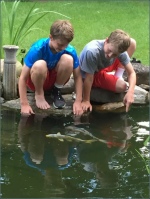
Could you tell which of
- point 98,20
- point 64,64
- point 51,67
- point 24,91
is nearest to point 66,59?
point 64,64

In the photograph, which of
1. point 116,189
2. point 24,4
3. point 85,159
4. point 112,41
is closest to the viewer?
point 116,189

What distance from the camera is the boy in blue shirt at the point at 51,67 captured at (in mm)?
3809

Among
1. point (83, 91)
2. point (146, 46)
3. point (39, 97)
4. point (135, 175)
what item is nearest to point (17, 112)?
point (39, 97)

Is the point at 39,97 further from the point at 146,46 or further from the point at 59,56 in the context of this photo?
the point at 146,46

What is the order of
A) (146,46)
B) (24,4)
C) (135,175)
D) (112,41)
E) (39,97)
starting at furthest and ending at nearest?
(24,4)
(146,46)
(39,97)
(112,41)
(135,175)

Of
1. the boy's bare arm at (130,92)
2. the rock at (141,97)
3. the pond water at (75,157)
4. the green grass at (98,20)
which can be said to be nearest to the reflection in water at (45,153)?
the pond water at (75,157)

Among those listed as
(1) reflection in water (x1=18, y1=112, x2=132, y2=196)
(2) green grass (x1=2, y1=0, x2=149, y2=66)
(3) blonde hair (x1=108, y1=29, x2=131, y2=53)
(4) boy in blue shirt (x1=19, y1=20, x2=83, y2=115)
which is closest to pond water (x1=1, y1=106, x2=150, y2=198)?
(1) reflection in water (x1=18, y1=112, x2=132, y2=196)

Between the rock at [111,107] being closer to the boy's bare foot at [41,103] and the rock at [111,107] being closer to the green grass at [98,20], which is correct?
the boy's bare foot at [41,103]

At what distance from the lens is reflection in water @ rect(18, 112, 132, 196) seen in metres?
2.92

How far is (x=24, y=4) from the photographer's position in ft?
25.9

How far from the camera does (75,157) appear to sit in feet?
10.8

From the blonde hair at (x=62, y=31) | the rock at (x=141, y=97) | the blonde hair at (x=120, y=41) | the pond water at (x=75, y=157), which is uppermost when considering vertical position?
the blonde hair at (x=62, y=31)

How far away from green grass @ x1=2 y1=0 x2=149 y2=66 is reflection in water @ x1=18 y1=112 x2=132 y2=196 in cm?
158

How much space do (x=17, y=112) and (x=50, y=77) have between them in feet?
1.23
